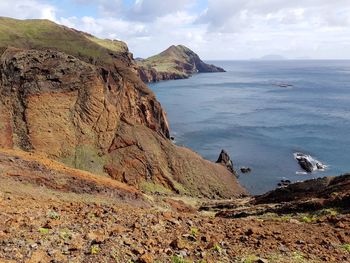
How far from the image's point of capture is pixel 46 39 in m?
75.8

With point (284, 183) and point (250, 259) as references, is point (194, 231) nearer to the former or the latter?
point (250, 259)

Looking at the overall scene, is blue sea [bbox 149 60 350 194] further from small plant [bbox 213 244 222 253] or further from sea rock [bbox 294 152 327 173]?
small plant [bbox 213 244 222 253]

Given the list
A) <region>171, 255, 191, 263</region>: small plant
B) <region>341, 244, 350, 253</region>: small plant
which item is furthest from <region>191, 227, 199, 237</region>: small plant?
<region>341, 244, 350, 253</region>: small plant

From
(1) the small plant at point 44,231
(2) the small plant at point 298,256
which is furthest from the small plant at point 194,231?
(1) the small plant at point 44,231

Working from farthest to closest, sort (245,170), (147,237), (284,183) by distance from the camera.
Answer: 1. (245,170)
2. (284,183)
3. (147,237)

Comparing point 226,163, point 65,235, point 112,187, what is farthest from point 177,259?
point 226,163

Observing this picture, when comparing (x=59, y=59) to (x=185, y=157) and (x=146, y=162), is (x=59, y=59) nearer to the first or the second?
(x=146, y=162)

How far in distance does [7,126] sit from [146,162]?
20.5m

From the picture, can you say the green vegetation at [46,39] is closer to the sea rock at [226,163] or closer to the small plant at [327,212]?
the sea rock at [226,163]

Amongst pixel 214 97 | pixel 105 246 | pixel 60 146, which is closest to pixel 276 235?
pixel 105 246

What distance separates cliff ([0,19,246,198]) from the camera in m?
56.1

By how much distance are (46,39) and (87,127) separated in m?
24.3

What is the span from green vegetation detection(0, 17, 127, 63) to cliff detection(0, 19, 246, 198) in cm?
28

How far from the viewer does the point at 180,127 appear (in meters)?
115
